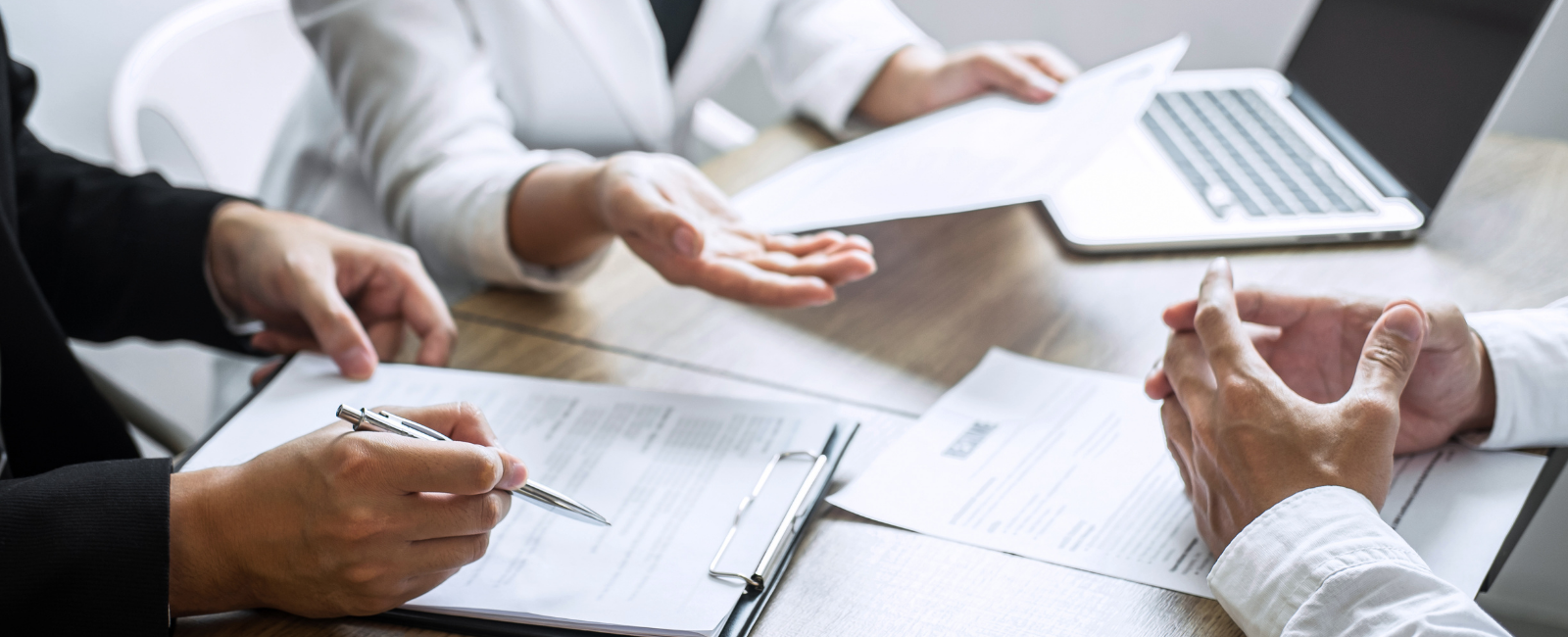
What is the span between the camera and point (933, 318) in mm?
797

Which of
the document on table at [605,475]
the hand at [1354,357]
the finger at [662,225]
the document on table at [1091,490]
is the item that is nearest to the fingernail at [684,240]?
the finger at [662,225]

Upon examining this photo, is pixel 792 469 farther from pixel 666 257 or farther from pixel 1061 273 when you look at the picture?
pixel 1061 273

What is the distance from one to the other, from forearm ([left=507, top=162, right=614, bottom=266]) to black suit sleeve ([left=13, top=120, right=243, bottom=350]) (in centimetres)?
26

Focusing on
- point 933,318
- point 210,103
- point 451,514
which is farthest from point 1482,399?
point 210,103

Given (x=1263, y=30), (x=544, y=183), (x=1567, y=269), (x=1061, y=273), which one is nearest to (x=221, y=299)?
(x=544, y=183)

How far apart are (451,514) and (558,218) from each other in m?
0.39

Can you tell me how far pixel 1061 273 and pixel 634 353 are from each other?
386 millimetres

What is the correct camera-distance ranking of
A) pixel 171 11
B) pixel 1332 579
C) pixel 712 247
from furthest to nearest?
1. pixel 171 11
2. pixel 712 247
3. pixel 1332 579

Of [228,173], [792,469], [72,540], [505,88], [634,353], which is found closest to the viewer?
[72,540]

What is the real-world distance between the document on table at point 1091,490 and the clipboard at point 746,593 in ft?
0.09

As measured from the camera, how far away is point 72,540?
1.57 feet

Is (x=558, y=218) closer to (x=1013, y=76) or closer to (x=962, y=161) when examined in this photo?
(x=962, y=161)

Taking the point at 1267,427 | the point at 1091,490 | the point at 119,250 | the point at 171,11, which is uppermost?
the point at 1267,427

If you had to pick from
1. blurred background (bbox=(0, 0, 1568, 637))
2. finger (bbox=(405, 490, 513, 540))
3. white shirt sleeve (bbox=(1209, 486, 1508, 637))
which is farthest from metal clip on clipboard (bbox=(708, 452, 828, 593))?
blurred background (bbox=(0, 0, 1568, 637))
